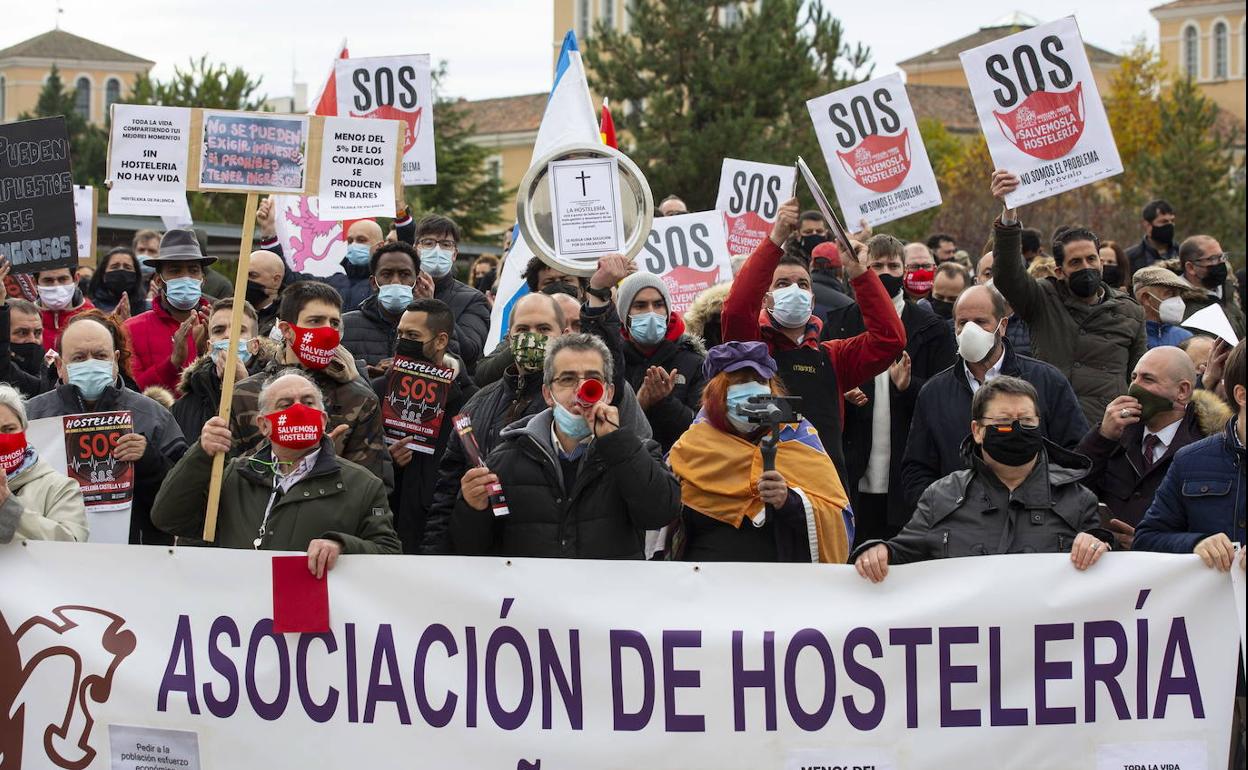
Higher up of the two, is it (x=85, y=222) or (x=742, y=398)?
(x=85, y=222)

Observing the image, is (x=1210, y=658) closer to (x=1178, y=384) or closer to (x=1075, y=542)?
(x=1075, y=542)

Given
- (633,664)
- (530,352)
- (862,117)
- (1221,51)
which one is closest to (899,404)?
(530,352)

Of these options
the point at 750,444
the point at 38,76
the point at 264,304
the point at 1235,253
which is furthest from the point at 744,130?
the point at 38,76

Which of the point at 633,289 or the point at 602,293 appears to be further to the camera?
the point at 633,289

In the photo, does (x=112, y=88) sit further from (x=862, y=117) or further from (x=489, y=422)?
(x=489, y=422)

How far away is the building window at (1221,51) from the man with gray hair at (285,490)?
11205 cm

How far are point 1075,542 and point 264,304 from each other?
5.30 metres

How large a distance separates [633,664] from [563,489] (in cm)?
73

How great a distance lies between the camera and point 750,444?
671 centimetres

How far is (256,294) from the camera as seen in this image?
32.4ft

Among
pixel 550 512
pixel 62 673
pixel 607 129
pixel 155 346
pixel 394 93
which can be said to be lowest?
pixel 62 673

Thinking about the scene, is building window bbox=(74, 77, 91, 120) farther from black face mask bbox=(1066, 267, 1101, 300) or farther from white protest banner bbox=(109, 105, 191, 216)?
black face mask bbox=(1066, 267, 1101, 300)

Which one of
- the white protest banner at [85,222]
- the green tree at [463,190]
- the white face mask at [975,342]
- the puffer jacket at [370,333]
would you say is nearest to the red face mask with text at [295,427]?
the puffer jacket at [370,333]

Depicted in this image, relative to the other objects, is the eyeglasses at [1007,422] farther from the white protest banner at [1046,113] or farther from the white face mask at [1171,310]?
the white face mask at [1171,310]
